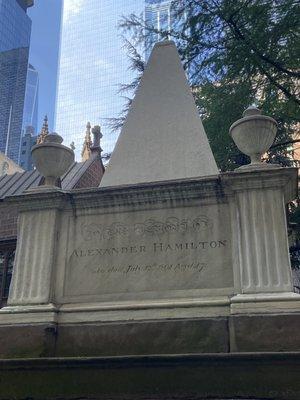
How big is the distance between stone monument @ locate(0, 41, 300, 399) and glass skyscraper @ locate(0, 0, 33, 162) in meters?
139

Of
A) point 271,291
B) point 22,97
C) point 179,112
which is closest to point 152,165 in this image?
point 179,112

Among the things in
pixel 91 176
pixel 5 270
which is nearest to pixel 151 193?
pixel 5 270

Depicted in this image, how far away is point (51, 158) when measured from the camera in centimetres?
760

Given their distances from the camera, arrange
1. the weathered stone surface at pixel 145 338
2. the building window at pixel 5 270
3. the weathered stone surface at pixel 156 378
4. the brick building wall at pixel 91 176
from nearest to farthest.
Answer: the weathered stone surface at pixel 156 378 → the weathered stone surface at pixel 145 338 → the building window at pixel 5 270 → the brick building wall at pixel 91 176

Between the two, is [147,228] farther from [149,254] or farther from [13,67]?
[13,67]

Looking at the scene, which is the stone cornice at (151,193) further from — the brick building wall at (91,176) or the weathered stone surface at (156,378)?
the brick building wall at (91,176)

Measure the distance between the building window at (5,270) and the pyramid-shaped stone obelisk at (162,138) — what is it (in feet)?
40.8

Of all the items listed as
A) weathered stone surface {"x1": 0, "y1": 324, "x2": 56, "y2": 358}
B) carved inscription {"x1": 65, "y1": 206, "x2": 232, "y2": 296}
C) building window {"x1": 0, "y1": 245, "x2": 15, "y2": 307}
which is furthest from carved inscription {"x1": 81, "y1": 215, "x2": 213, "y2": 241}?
building window {"x1": 0, "y1": 245, "x2": 15, "y2": 307}

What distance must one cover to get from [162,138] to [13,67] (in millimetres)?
154365

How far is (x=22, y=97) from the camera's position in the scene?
157 m

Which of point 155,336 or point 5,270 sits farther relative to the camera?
point 5,270

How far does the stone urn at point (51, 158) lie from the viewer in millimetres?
7594

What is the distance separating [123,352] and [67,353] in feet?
2.33

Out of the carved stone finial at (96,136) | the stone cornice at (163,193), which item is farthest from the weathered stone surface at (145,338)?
the carved stone finial at (96,136)
